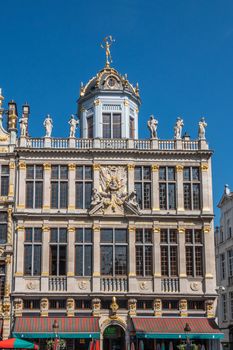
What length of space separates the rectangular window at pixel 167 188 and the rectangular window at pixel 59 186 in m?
5.95

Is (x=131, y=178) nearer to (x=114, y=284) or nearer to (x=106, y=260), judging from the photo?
(x=106, y=260)

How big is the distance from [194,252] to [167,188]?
433 cm

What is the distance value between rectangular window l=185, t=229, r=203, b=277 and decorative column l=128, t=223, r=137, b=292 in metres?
3.31

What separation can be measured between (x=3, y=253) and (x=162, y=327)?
10500mm

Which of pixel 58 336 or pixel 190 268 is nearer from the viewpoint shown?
pixel 58 336

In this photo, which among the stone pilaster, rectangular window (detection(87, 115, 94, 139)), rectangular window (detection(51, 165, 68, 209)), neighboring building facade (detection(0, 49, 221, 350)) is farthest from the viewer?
rectangular window (detection(87, 115, 94, 139))

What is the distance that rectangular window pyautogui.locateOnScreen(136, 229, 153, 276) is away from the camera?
40.2m

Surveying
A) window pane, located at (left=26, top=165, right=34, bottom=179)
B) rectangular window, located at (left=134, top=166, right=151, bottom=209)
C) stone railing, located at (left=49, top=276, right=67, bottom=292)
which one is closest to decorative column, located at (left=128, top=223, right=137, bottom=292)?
rectangular window, located at (left=134, top=166, right=151, bottom=209)

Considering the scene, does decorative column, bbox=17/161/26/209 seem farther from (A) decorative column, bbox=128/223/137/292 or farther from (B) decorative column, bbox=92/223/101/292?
(A) decorative column, bbox=128/223/137/292

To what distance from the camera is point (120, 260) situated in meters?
40.2

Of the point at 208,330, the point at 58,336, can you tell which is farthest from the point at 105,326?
the point at 208,330

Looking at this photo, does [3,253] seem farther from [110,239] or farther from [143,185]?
[143,185]

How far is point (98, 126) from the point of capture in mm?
43000

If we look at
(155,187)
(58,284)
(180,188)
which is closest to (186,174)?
(180,188)
